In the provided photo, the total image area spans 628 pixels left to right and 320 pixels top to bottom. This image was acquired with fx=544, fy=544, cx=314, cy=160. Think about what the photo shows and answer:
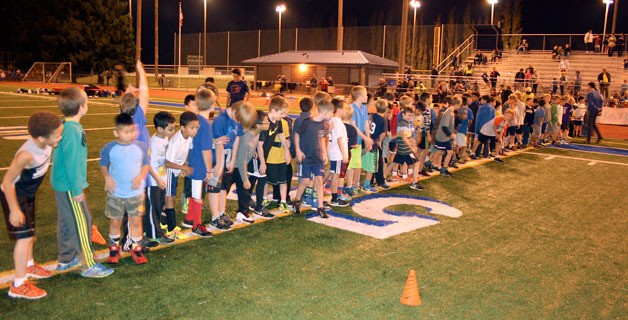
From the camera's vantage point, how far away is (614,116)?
21516 millimetres

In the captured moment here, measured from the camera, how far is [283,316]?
13.7 ft

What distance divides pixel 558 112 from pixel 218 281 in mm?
13417

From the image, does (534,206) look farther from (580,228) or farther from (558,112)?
(558,112)

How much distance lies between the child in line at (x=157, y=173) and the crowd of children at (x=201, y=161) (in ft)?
0.04

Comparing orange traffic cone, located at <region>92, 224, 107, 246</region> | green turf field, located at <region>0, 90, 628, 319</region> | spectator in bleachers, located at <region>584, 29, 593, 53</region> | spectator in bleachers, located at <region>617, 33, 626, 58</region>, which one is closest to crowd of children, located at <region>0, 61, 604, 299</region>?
orange traffic cone, located at <region>92, 224, 107, 246</region>

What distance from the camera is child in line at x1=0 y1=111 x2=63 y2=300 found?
165 inches

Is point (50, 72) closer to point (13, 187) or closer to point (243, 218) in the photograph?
point (243, 218)

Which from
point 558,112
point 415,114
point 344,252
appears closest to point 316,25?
point 558,112

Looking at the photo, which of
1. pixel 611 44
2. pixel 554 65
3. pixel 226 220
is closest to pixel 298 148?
pixel 226 220

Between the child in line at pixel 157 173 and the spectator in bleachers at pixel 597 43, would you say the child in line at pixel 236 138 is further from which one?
the spectator in bleachers at pixel 597 43

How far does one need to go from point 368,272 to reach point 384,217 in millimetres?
2100

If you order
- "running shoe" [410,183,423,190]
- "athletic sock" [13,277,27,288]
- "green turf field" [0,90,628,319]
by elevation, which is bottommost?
"green turf field" [0,90,628,319]

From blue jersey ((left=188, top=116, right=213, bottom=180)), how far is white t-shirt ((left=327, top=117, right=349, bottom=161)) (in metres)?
1.86

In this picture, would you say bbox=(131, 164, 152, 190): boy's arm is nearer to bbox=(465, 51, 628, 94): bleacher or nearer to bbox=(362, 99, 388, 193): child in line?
bbox=(362, 99, 388, 193): child in line
